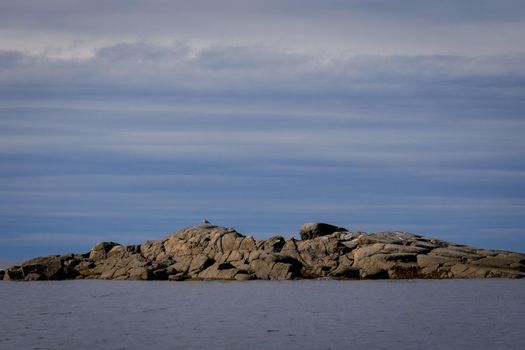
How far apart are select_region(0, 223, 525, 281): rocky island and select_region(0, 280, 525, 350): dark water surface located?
4.39 feet

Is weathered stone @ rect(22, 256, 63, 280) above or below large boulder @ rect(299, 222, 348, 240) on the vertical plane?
below

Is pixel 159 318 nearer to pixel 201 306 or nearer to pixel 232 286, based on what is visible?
pixel 201 306

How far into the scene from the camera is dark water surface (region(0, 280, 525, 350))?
4173cm

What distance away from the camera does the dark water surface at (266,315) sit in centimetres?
4173

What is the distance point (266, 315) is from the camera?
182 feet

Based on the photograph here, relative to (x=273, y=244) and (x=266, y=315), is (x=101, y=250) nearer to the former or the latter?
(x=273, y=244)

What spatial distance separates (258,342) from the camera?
136 ft

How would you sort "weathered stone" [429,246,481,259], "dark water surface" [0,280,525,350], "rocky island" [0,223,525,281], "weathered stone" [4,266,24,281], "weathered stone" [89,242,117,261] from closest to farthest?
"dark water surface" [0,280,525,350], "rocky island" [0,223,525,281], "weathered stone" [429,246,481,259], "weathered stone" [4,266,24,281], "weathered stone" [89,242,117,261]

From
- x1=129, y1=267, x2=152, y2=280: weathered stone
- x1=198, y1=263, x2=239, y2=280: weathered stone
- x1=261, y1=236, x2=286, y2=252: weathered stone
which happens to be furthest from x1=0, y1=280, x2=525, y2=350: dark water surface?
x1=261, y1=236, x2=286, y2=252: weathered stone

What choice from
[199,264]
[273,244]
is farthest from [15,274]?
[273,244]

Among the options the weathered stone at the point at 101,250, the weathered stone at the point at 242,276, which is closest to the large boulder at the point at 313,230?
the weathered stone at the point at 242,276

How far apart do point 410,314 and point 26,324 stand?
78.3 feet

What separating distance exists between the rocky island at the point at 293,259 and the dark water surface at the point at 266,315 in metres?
1.34

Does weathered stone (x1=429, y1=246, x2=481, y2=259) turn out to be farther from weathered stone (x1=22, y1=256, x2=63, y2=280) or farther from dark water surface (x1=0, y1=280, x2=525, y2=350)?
weathered stone (x1=22, y1=256, x2=63, y2=280)
